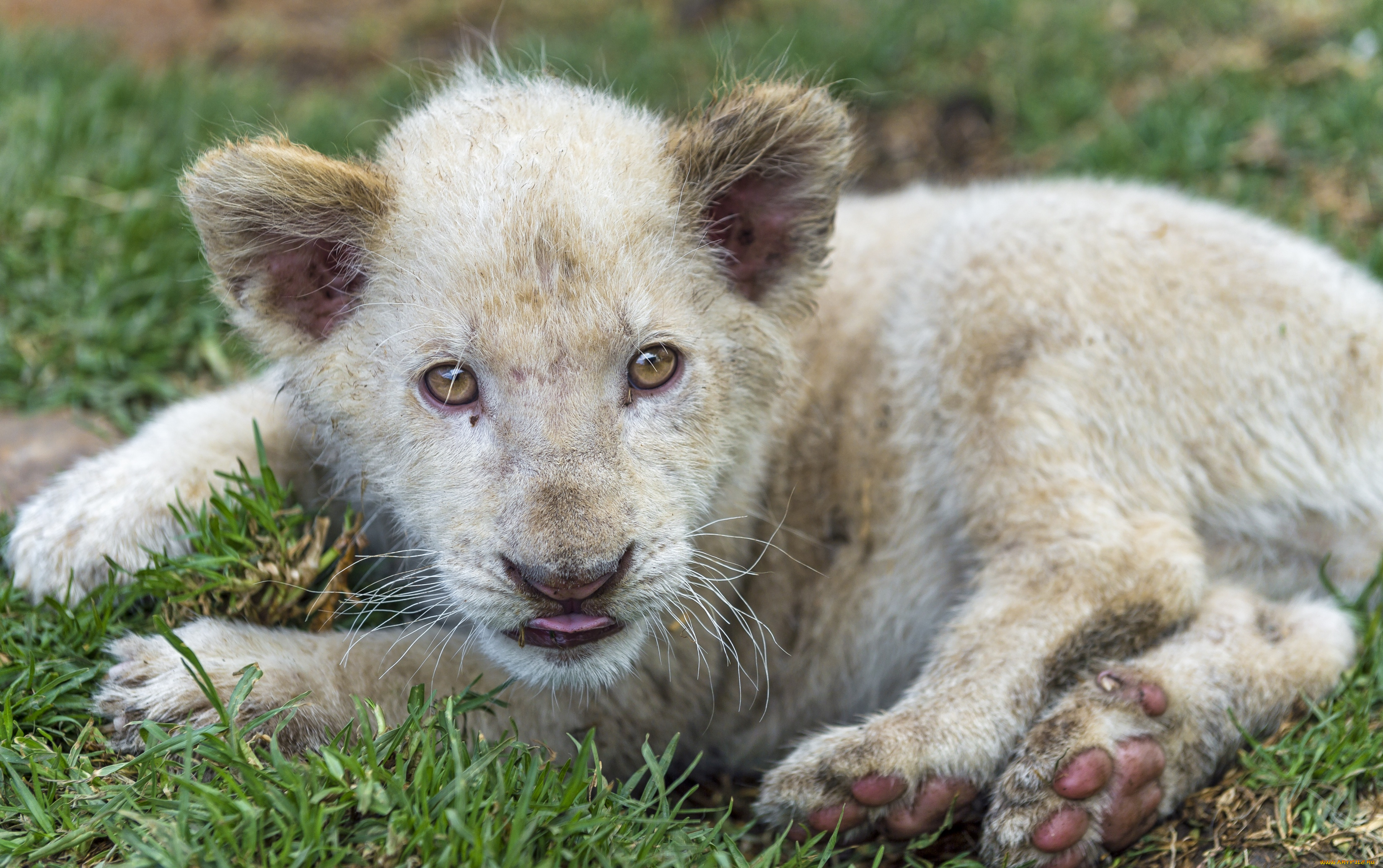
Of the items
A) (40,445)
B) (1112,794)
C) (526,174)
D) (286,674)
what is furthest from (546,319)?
(40,445)

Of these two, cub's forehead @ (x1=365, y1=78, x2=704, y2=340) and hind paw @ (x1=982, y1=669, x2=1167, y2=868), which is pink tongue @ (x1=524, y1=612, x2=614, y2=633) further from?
hind paw @ (x1=982, y1=669, x2=1167, y2=868)

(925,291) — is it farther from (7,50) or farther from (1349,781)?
(7,50)

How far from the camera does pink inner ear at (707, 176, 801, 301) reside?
3.46 m

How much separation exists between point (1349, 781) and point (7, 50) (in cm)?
834

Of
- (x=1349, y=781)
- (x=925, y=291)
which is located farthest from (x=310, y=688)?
(x=1349, y=781)

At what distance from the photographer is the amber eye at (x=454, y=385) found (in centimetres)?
299

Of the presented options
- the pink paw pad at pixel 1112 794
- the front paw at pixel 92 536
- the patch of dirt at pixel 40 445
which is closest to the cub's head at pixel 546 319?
the front paw at pixel 92 536

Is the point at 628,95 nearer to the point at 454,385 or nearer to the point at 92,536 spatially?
the point at 454,385

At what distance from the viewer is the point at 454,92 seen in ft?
12.5

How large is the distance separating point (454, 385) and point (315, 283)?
66cm

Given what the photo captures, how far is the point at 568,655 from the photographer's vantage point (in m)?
2.93

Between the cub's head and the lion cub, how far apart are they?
1 centimetres

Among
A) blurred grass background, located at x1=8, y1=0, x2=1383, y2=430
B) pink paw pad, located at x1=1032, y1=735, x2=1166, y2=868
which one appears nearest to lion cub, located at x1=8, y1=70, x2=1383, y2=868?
pink paw pad, located at x1=1032, y1=735, x2=1166, y2=868

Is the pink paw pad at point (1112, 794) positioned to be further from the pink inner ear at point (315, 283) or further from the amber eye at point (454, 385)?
the pink inner ear at point (315, 283)
